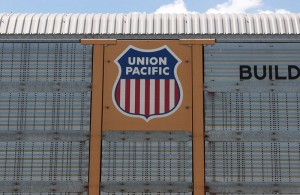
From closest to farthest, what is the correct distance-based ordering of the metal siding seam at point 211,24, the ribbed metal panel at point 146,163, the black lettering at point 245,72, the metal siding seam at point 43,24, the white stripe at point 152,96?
the ribbed metal panel at point 146,163, the white stripe at point 152,96, the black lettering at point 245,72, the metal siding seam at point 211,24, the metal siding seam at point 43,24

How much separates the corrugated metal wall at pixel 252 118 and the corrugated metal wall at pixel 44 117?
7.21 ft

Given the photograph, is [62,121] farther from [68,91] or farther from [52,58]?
[52,58]

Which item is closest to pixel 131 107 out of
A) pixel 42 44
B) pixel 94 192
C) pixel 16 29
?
pixel 94 192

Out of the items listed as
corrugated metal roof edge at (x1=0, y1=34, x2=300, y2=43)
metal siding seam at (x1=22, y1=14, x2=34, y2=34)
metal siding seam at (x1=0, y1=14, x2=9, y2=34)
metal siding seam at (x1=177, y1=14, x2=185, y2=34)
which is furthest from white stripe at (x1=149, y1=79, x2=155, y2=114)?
metal siding seam at (x1=0, y1=14, x2=9, y2=34)

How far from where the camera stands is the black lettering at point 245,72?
671 cm

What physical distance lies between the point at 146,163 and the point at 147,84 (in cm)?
136

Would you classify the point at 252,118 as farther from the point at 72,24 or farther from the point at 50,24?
the point at 50,24

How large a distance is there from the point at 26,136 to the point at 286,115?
4.51 metres

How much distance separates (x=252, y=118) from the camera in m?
6.59

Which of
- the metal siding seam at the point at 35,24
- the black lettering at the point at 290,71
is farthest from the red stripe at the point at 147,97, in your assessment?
the black lettering at the point at 290,71

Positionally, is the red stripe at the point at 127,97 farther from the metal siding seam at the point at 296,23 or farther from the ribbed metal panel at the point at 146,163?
the metal siding seam at the point at 296,23

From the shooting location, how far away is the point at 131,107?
6.61 m

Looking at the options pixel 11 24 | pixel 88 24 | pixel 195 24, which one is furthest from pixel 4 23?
pixel 195 24

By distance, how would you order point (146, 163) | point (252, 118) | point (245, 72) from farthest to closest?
1. point (245, 72)
2. point (252, 118)
3. point (146, 163)
